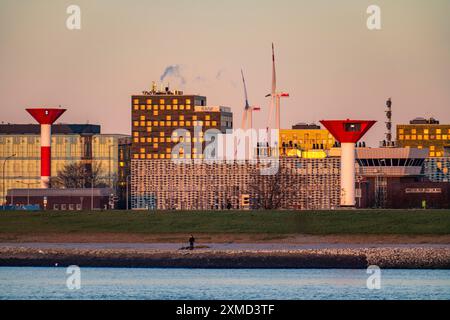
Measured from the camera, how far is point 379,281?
343 ft

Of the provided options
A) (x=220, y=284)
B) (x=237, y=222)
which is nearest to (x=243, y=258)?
(x=220, y=284)

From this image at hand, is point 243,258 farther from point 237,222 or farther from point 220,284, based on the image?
point 237,222

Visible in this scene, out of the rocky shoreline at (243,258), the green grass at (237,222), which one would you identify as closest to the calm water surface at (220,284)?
the rocky shoreline at (243,258)

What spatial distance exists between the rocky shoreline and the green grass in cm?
1772

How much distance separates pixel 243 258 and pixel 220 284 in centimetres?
1797

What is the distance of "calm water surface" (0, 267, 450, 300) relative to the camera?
3701 inches

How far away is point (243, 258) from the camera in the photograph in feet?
398

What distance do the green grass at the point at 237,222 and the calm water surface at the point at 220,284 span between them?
76.9 ft

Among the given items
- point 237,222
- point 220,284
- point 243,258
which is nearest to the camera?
point 220,284

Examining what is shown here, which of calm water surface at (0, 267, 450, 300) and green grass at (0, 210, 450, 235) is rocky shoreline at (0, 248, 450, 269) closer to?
calm water surface at (0, 267, 450, 300)

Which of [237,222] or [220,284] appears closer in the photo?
[220,284]
